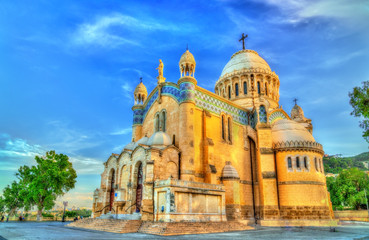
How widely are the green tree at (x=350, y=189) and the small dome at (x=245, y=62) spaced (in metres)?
23.0

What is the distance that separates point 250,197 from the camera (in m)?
28.1

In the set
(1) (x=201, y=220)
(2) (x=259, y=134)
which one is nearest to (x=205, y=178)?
(1) (x=201, y=220)

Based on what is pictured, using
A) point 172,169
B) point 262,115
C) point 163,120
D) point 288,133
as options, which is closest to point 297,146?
point 288,133

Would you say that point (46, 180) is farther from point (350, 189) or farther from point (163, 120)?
point (350, 189)

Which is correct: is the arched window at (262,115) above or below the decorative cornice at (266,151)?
above

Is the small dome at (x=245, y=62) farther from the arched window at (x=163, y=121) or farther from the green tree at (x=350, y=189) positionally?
the green tree at (x=350, y=189)

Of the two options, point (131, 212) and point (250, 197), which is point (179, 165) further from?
point (250, 197)

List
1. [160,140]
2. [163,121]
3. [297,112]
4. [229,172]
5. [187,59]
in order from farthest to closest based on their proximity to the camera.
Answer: [297,112] < [163,121] < [187,59] < [229,172] < [160,140]

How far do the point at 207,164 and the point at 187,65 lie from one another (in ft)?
30.9

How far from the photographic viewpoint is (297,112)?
1549 inches

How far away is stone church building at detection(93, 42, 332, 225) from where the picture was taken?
20641 millimetres

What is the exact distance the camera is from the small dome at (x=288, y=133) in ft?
97.6

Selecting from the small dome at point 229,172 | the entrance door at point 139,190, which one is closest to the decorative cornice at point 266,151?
the small dome at point 229,172

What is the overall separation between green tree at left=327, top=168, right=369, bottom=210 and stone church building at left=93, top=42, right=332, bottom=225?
18969 mm
